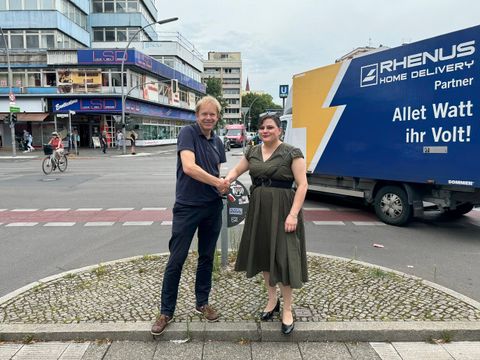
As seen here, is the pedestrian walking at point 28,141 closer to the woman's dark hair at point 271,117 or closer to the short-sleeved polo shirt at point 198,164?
the short-sleeved polo shirt at point 198,164

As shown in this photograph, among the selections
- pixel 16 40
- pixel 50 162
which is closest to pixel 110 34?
pixel 16 40

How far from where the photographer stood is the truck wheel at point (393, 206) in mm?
7625

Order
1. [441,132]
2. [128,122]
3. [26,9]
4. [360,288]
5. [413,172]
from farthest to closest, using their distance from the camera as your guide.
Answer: [26,9], [128,122], [413,172], [441,132], [360,288]

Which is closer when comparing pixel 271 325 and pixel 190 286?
pixel 271 325

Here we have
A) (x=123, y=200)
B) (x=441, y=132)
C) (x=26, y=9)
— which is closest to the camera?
(x=441, y=132)

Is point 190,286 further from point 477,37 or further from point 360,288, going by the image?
point 477,37

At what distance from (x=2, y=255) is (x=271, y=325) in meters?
4.33

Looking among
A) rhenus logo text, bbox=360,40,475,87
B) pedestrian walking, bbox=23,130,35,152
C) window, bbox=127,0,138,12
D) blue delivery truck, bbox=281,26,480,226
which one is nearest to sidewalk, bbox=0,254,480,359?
blue delivery truck, bbox=281,26,480,226

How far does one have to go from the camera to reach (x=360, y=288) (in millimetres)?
4289

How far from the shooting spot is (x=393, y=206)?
784 centimetres

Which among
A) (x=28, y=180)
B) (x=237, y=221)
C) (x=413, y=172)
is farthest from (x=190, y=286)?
(x=28, y=180)

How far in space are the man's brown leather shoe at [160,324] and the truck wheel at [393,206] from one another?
5469mm

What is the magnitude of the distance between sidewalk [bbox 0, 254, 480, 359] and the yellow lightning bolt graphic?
16.7ft

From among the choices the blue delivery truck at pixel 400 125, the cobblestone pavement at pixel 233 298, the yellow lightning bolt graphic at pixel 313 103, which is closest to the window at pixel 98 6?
the yellow lightning bolt graphic at pixel 313 103
